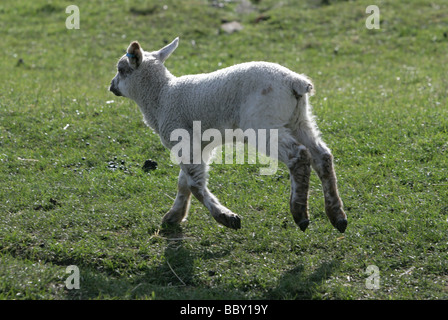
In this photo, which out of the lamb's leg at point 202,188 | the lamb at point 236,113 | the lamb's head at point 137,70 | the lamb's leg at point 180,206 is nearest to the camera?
the lamb at point 236,113

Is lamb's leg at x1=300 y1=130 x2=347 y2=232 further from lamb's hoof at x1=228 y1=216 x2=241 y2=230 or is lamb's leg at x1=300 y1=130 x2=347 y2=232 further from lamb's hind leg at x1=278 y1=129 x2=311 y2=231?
lamb's hoof at x1=228 y1=216 x2=241 y2=230

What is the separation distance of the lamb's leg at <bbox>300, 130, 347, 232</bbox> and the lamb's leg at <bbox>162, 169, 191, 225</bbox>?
148 centimetres

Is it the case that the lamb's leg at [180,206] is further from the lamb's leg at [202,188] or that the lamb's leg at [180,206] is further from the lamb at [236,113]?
the lamb's leg at [202,188]

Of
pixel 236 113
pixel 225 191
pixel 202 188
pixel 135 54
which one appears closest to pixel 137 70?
pixel 135 54

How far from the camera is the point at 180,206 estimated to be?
684cm

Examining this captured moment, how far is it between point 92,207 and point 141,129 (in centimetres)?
248

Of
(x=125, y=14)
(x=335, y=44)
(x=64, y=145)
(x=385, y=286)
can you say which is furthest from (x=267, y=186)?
(x=125, y=14)

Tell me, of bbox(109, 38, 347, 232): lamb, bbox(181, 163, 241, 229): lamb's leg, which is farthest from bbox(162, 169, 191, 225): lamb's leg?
bbox(181, 163, 241, 229): lamb's leg

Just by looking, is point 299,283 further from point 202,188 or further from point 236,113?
point 236,113

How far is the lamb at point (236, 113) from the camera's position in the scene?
581 centimetres

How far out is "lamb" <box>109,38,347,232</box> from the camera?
5809mm

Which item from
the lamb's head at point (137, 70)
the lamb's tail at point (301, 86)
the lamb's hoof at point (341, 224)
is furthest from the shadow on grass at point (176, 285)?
the lamb's head at point (137, 70)

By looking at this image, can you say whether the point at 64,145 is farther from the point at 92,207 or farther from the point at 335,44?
the point at 335,44

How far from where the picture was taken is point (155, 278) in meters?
5.75
